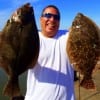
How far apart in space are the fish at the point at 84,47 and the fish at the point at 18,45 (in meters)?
0.54

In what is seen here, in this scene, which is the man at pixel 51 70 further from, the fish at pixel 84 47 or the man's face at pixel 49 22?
the fish at pixel 84 47

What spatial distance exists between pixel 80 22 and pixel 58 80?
0.87 metres

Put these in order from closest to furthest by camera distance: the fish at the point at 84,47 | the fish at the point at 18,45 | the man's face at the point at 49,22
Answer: the fish at the point at 18,45, the fish at the point at 84,47, the man's face at the point at 49,22

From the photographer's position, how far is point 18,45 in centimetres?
459

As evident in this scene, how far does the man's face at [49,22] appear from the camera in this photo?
16.2 ft

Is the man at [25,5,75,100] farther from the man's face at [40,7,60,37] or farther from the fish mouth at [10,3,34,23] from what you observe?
the fish mouth at [10,3,34,23]

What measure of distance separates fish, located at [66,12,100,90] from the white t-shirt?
0.66ft

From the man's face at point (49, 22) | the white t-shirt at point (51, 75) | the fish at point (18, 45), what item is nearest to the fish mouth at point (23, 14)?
the fish at point (18, 45)

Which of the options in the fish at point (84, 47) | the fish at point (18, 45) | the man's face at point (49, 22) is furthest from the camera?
the man's face at point (49, 22)

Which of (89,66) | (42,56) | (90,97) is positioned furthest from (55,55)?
(90,97)

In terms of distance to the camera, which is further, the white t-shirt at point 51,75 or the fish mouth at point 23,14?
the white t-shirt at point 51,75

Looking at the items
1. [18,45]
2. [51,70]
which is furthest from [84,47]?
[18,45]

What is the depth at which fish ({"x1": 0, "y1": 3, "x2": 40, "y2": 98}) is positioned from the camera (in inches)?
180

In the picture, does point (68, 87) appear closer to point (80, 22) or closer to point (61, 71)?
point (61, 71)
